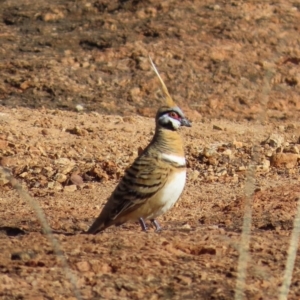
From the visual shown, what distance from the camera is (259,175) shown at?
10359 millimetres

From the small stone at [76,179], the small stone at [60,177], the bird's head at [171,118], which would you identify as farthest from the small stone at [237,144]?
the bird's head at [171,118]

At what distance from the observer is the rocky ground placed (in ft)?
19.2

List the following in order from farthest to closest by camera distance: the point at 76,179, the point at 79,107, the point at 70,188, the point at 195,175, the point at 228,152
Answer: the point at 79,107, the point at 228,152, the point at 195,175, the point at 76,179, the point at 70,188

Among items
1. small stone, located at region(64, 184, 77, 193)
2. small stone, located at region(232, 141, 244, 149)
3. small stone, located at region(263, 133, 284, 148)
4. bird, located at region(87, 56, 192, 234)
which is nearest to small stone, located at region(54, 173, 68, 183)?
small stone, located at region(64, 184, 77, 193)

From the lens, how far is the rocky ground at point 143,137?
585 cm

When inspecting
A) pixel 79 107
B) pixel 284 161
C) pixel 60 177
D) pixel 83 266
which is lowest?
pixel 79 107

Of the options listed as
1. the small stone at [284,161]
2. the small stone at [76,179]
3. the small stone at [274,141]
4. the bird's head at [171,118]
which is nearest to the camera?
the bird's head at [171,118]

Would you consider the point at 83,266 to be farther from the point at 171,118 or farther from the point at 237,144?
the point at 237,144

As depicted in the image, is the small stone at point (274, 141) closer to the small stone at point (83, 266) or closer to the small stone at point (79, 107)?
the small stone at point (79, 107)

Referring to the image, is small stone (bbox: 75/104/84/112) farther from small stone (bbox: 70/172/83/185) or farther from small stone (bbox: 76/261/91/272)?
small stone (bbox: 76/261/91/272)

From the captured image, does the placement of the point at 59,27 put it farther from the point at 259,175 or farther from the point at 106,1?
the point at 259,175

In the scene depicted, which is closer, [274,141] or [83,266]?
[83,266]

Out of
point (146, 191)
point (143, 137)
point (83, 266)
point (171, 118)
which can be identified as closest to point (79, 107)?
point (143, 137)

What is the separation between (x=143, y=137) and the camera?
11766 millimetres
